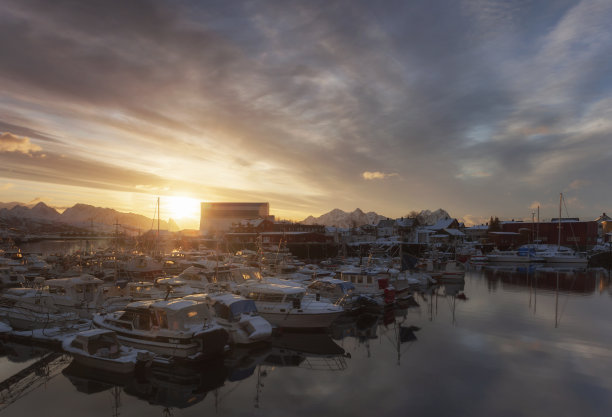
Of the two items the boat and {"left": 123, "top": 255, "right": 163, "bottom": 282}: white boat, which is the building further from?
{"left": 123, "top": 255, "right": 163, "bottom": 282}: white boat

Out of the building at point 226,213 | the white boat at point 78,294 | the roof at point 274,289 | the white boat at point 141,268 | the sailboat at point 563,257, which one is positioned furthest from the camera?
the building at point 226,213

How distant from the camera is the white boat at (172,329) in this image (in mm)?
18516

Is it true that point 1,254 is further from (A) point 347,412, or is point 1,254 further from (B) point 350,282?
(A) point 347,412

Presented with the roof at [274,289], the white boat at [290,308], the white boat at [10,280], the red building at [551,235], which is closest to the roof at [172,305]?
the white boat at [290,308]

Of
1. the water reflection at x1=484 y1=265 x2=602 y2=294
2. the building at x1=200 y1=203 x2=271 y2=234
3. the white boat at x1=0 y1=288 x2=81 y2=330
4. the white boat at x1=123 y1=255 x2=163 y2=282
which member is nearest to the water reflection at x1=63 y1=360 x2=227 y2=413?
the white boat at x1=0 y1=288 x2=81 y2=330

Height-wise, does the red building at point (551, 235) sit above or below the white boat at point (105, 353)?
above

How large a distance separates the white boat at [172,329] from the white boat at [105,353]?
3.45 feet

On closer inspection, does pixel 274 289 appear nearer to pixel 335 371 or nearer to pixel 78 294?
pixel 335 371

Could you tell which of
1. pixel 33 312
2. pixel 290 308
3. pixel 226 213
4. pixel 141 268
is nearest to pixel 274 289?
pixel 290 308

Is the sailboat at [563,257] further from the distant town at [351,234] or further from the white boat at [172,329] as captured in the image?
the white boat at [172,329]

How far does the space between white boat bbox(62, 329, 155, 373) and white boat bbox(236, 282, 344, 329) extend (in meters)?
9.61

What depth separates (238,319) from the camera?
2236 cm

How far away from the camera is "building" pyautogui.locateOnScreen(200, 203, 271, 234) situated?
164125mm

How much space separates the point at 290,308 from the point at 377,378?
9298mm
